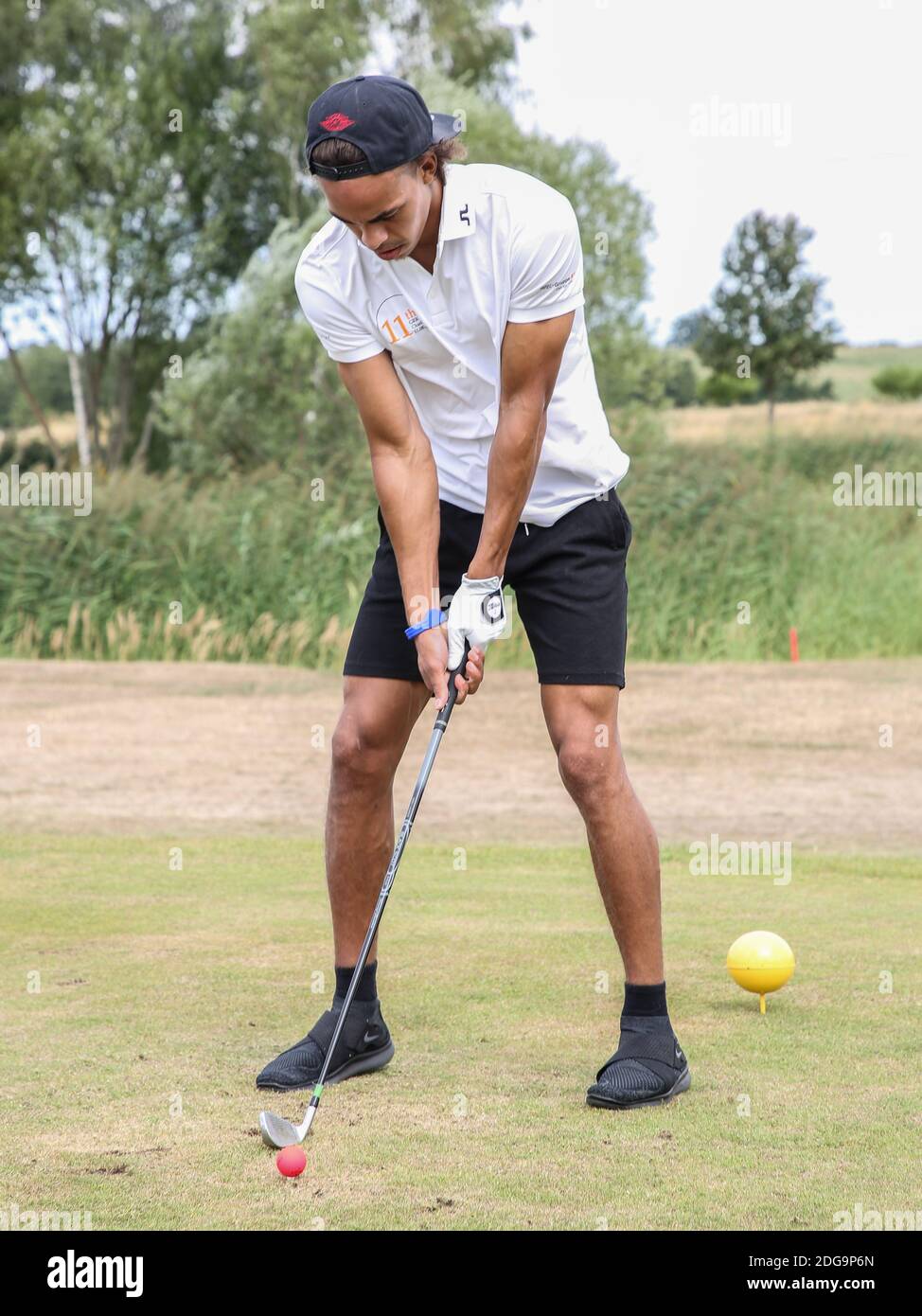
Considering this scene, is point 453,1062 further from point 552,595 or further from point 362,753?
point 552,595

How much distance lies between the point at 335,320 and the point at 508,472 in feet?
1.80

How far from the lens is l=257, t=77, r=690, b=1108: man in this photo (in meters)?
3.42

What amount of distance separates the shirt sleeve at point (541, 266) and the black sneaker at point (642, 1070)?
5.06ft

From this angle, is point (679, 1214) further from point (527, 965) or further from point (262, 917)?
point (262, 917)

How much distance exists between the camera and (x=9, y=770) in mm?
8992

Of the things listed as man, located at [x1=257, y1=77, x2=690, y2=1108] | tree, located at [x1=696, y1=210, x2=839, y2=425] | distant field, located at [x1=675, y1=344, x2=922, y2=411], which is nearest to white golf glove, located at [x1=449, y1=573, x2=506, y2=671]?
man, located at [x1=257, y1=77, x2=690, y2=1108]

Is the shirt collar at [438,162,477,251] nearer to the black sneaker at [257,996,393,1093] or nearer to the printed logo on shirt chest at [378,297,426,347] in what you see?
the printed logo on shirt chest at [378,297,426,347]

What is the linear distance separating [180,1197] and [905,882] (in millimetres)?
4090

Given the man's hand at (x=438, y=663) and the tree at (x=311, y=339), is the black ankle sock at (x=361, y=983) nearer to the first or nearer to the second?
the man's hand at (x=438, y=663)

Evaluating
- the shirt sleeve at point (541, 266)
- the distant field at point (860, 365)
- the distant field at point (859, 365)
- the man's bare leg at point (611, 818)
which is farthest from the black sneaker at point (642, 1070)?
the distant field at point (860, 365)

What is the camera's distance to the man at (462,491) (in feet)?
11.2

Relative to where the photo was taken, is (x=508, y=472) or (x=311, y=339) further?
(x=311, y=339)

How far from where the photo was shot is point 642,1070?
11.1 ft

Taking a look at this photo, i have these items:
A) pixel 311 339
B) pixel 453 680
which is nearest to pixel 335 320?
pixel 453 680
